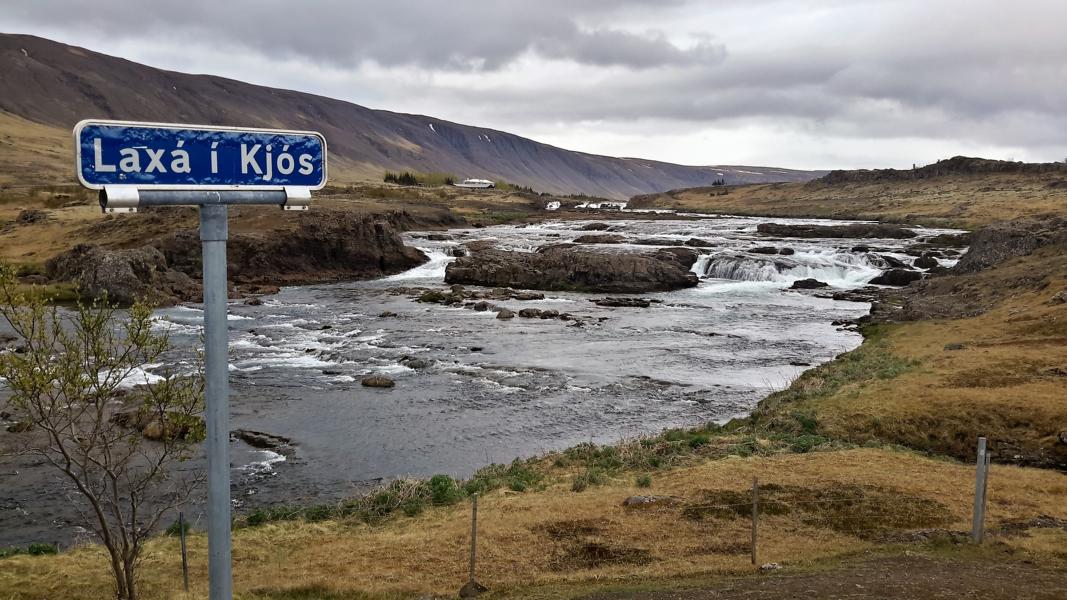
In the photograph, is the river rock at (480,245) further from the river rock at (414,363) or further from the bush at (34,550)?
the bush at (34,550)

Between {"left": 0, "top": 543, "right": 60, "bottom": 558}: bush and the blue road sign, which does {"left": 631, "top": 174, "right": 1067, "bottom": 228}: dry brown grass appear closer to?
{"left": 0, "top": 543, "right": 60, "bottom": 558}: bush

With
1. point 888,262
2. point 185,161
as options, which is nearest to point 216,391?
point 185,161

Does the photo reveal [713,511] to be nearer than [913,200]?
Yes

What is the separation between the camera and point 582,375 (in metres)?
30.8

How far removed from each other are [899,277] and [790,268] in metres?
7.63

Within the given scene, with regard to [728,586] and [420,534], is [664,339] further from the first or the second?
[728,586]

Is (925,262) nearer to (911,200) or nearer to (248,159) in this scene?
(911,200)

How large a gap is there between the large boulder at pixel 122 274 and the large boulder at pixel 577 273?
61.1 ft

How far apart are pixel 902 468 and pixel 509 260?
4359cm

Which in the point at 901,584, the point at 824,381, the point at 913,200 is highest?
the point at 913,200

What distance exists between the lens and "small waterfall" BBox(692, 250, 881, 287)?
193 feet

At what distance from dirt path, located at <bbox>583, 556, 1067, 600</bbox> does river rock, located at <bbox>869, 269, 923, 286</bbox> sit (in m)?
48.2

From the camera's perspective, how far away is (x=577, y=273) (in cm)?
5703

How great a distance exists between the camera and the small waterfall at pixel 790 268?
58.8 meters
